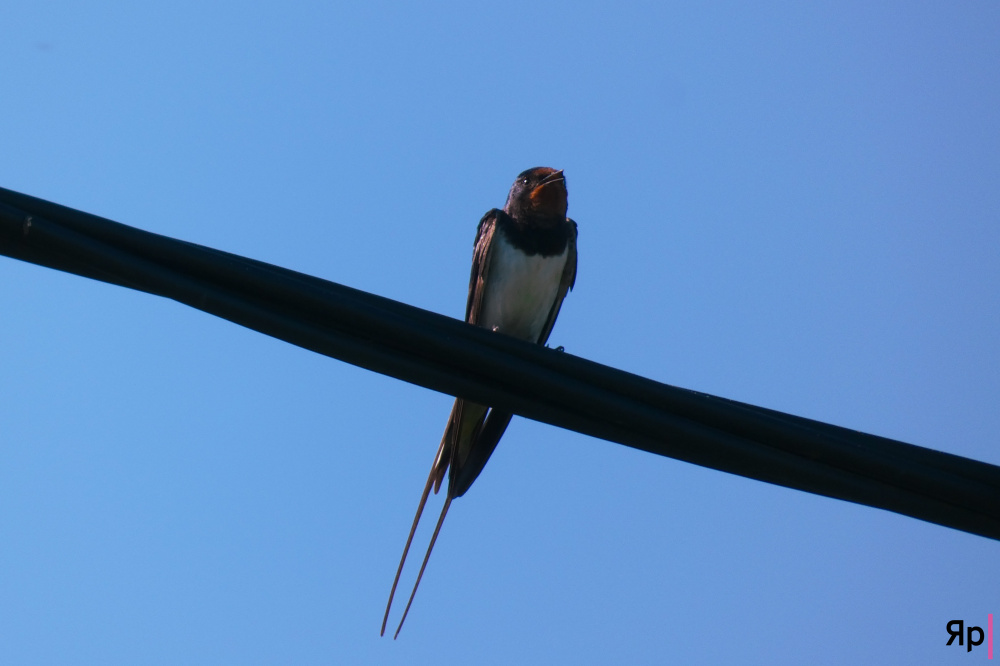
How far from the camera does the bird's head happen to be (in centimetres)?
529

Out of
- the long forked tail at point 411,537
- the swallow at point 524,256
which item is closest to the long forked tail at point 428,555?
the long forked tail at point 411,537

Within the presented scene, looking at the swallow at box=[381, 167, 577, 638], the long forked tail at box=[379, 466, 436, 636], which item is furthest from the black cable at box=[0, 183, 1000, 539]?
the swallow at box=[381, 167, 577, 638]

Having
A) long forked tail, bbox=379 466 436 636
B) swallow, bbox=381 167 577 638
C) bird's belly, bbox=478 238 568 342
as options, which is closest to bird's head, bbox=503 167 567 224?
swallow, bbox=381 167 577 638

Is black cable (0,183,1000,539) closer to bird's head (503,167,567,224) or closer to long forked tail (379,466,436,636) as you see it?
long forked tail (379,466,436,636)

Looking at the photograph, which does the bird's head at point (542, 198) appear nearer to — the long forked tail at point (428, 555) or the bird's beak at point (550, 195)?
the bird's beak at point (550, 195)

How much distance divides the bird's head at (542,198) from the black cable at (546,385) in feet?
9.71

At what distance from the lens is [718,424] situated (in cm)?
230

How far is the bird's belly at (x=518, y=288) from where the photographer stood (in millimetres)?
5316

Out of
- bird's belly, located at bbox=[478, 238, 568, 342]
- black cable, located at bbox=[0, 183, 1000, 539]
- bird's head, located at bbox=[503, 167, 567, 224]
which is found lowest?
black cable, located at bbox=[0, 183, 1000, 539]

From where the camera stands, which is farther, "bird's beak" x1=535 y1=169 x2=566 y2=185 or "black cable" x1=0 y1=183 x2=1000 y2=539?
"bird's beak" x1=535 y1=169 x2=566 y2=185

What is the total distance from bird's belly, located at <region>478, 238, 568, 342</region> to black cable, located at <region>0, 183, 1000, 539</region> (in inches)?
115

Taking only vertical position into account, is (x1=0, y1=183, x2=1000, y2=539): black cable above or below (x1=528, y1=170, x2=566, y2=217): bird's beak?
below

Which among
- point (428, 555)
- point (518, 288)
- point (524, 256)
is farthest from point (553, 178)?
point (428, 555)

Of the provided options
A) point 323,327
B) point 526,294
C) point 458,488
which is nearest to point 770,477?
point 323,327
